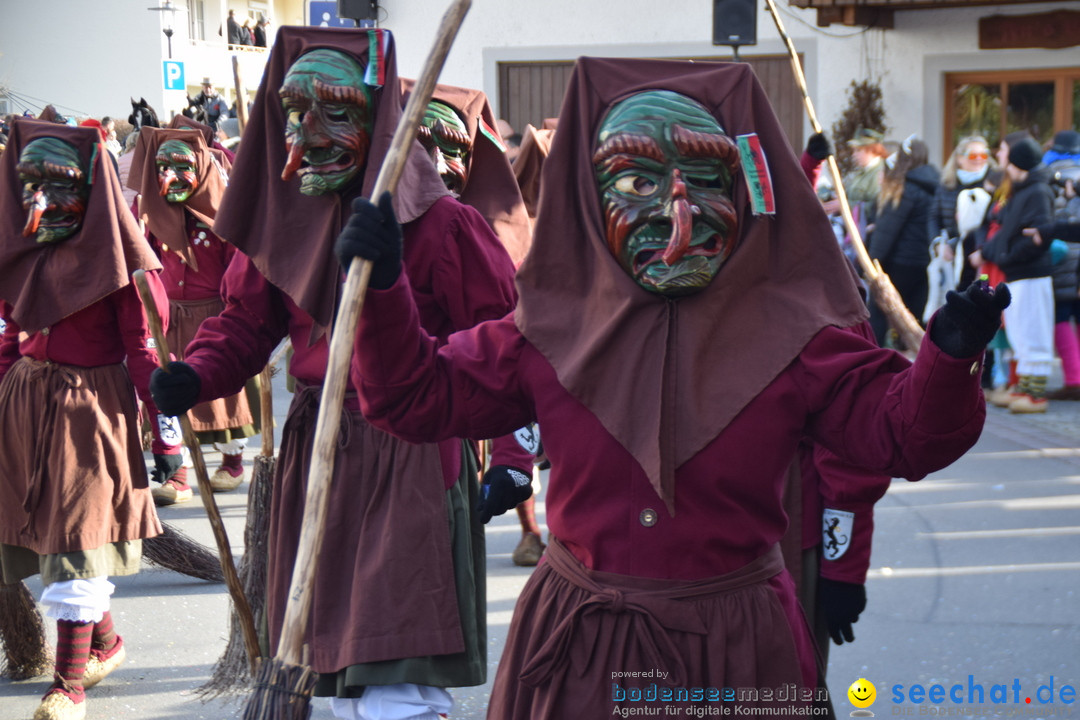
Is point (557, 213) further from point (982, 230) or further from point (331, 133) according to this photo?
point (982, 230)

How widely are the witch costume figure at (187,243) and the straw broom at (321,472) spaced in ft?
17.9

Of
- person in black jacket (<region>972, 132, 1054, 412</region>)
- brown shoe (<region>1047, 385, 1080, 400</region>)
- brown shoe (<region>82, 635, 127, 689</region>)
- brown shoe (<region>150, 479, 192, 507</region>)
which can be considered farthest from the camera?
brown shoe (<region>1047, 385, 1080, 400</region>)

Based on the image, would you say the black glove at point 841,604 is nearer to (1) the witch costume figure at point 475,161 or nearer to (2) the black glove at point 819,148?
(2) the black glove at point 819,148

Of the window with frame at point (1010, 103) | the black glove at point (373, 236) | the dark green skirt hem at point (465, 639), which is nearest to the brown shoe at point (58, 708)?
the dark green skirt hem at point (465, 639)

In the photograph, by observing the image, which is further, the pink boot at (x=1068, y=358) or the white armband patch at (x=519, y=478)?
the pink boot at (x=1068, y=358)

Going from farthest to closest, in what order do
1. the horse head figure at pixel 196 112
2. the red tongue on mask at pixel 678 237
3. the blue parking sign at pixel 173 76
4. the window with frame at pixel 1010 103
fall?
the blue parking sign at pixel 173 76 < the window with frame at pixel 1010 103 < the horse head figure at pixel 196 112 < the red tongue on mask at pixel 678 237

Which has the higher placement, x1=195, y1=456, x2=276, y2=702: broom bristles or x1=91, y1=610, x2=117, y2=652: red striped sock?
x1=195, y1=456, x2=276, y2=702: broom bristles

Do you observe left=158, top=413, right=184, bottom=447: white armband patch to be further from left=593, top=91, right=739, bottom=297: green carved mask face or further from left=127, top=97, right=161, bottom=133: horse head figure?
left=127, top=97, right=161, bottom=133: horse head figure

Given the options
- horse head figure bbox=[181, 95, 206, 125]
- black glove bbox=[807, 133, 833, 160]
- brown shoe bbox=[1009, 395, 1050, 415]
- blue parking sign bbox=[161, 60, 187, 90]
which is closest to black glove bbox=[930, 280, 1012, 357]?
black glove bbox=[807, 133, 833, 160]

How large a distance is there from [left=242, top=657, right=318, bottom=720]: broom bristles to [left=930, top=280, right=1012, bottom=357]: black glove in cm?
116

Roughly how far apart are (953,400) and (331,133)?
1745 mm

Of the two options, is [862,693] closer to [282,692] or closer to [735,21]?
[282,692]

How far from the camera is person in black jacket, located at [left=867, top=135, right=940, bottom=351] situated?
33.6 ft

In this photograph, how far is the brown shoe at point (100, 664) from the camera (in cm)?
478
